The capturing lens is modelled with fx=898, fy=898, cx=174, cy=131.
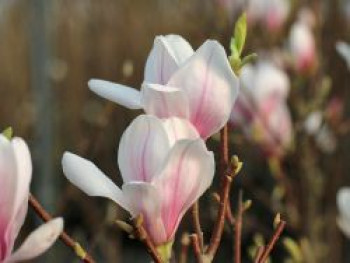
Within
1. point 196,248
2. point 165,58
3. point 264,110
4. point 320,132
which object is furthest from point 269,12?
point 196,248

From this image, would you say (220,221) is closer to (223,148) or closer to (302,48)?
(223,148)

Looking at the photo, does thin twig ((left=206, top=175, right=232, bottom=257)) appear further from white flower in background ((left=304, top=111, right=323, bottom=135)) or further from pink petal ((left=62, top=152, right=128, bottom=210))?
white flower in background ((left=304, top=111, right=323, bottom=135))

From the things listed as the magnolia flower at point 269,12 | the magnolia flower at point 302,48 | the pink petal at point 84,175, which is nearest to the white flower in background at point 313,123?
the magnolia flower at point 302,48

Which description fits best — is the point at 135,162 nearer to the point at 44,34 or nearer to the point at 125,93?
the point at 125,93

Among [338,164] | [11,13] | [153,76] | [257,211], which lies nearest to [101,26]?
[11,13]

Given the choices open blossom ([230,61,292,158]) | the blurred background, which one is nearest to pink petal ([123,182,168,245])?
the blurred background

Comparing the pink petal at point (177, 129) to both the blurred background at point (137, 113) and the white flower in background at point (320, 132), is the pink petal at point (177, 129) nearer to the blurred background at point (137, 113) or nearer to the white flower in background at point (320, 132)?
the blurred background at point (137, 113)
